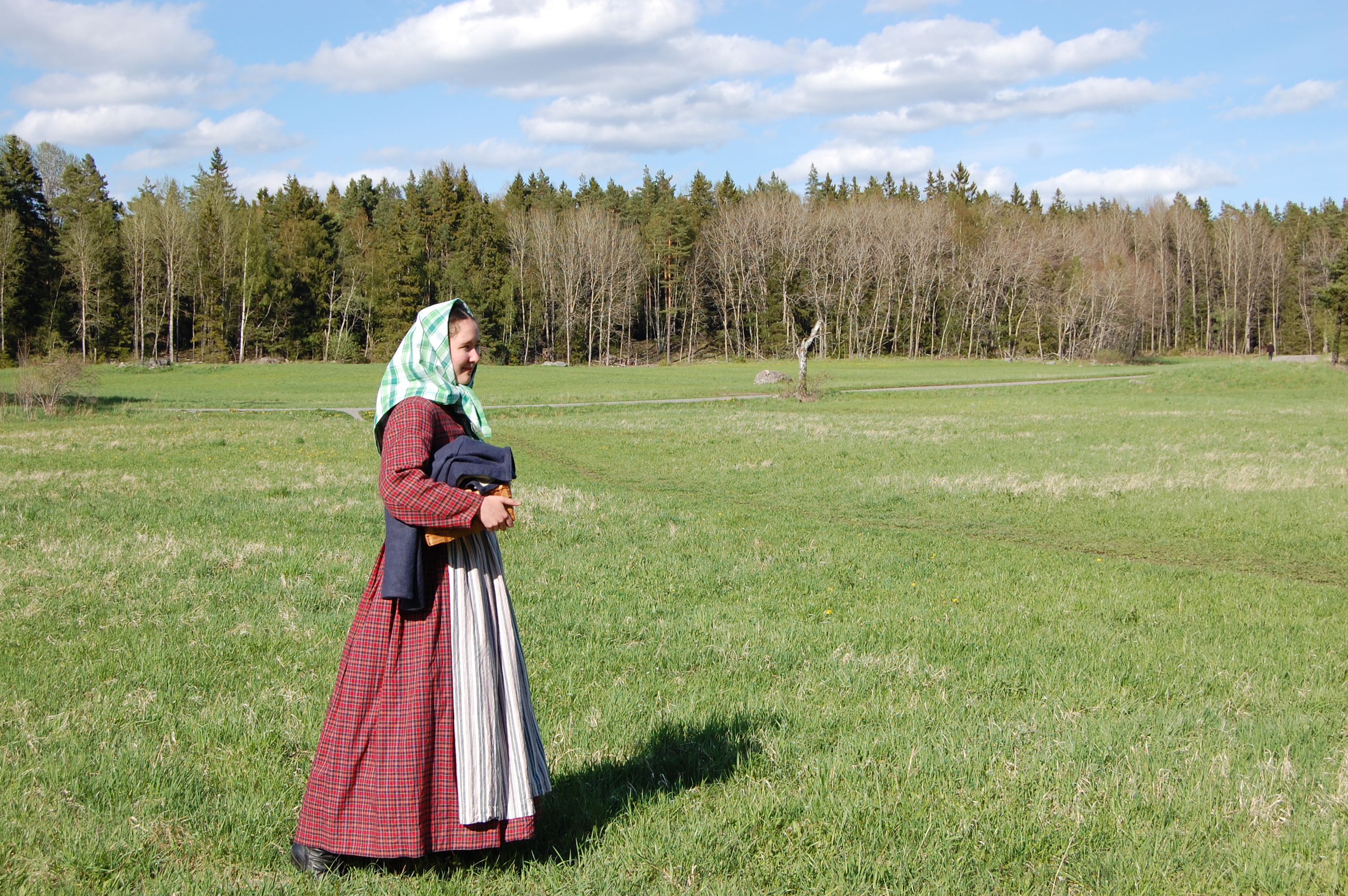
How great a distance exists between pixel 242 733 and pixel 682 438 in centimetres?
2088

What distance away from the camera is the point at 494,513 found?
3.58m

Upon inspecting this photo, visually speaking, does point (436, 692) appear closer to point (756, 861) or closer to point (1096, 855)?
point (756, 861)

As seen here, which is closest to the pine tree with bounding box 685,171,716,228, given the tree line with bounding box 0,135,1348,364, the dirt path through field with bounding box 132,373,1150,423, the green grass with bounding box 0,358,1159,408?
the tree line with bounding box 0,135,1348,364

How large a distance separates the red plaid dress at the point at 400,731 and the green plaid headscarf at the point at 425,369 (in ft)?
0.30

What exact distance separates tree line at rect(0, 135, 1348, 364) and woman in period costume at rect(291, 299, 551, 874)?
249ft

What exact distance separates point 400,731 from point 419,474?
1.04 metres

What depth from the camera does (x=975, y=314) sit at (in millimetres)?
95625

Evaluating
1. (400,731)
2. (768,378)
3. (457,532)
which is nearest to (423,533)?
(457,532)

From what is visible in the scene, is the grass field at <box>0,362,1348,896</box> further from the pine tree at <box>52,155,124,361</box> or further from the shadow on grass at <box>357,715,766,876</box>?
the pine tree at <box>52,155,124,361</box>

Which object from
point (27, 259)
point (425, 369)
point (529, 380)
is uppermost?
point (27, 259)

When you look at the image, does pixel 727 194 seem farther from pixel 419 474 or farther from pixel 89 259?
pixel 419 474

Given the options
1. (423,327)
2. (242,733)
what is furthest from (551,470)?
(423,327)

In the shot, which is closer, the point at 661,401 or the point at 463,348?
the point at 463,348

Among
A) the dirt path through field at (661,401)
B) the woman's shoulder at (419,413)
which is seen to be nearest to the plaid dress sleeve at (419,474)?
the woman's shoulder at (419,413)
